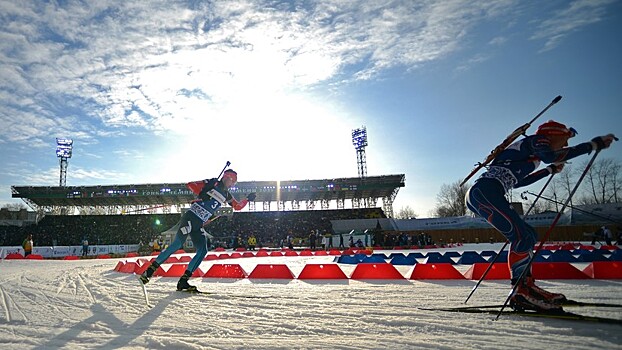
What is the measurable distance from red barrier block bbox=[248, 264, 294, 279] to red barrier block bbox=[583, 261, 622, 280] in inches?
Result: 234

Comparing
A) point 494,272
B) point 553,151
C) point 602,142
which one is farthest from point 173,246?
point 602,142

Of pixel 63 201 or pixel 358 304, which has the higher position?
pixel 63 201

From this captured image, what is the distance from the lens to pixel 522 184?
14.9 ft

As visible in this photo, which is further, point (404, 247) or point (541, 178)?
point (404, 247)

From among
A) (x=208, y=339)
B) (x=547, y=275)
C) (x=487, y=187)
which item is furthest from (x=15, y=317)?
(x=547, y=275)

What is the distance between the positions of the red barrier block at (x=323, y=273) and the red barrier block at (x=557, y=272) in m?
3.77

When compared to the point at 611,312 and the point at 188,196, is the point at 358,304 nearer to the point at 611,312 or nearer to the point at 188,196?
the point at 611,312

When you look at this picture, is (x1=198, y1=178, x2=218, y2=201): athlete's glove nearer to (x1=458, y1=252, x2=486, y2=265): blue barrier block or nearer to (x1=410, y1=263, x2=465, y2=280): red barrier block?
(x1=410, y1=263, x2=465, y2=280): red barrier block

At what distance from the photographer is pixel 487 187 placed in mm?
4324

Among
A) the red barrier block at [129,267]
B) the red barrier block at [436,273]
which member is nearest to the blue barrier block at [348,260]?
the red barrier block at [436,273]

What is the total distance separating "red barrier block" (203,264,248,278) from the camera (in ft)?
29.9

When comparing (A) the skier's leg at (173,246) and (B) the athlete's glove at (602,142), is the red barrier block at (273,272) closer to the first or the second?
(A) the skier's leg at (173,246)

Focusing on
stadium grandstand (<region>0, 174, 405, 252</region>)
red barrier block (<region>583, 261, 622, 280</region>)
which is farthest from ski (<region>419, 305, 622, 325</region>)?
stadium grandstand (<region>0, 174, 405, 252</region>)

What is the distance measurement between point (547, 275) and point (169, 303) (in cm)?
675
